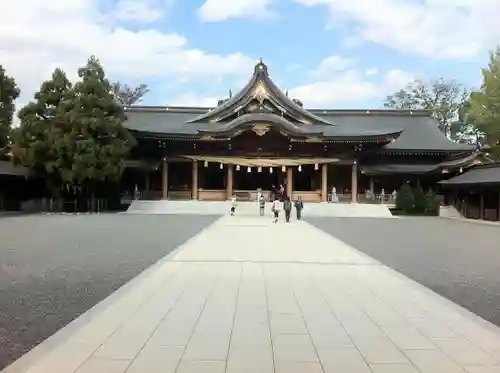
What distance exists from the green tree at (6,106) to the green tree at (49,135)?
13.7 ft

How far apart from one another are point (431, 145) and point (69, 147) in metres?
26.4

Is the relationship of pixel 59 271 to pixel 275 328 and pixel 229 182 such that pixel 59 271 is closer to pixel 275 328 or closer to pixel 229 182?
pixel 275 328

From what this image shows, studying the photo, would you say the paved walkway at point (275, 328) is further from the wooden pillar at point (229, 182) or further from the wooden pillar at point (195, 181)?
the wooden pillar at point (195, 181)

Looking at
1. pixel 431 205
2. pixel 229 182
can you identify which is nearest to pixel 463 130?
pixel 431 205

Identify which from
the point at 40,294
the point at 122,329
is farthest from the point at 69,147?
the point at 122,329

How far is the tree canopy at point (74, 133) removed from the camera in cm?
3130

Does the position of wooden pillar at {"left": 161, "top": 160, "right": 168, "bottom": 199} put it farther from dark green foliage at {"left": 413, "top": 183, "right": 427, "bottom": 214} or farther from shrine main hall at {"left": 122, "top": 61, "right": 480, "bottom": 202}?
dark green foliage at {"left": 413, "top": 183, "right": 427, "bottom": 214}

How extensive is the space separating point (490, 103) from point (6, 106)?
34864 mm

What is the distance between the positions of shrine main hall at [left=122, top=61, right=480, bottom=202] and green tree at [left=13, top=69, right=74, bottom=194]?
5470mm

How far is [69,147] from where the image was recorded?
31078 millimetres

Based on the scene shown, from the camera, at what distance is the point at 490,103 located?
3931 centimetres

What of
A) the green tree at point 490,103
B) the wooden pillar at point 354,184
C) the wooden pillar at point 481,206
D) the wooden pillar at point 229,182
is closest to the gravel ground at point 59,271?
the wooden pillar at point 229,182

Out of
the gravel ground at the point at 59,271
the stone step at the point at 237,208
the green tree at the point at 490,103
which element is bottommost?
the gravel ground at the point at 59,271

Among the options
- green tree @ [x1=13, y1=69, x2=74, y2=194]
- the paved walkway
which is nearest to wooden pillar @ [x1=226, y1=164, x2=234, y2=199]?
green tree @ [x1=13, y1=69, x2=74, y2=194]
